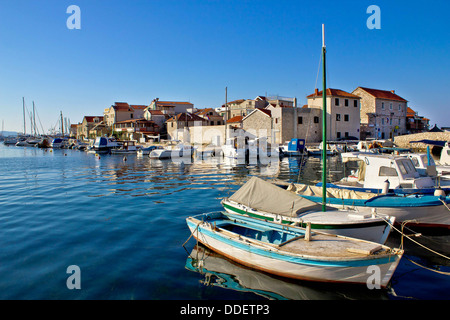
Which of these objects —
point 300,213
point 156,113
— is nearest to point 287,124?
point 156,113

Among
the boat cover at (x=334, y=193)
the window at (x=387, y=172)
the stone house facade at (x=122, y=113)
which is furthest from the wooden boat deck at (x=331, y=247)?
the stone house facade at (x=122, y=113)

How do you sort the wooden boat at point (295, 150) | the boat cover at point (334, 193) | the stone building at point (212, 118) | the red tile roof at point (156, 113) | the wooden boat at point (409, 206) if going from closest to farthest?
1. the wooden boat at point (409, 206)
2. the boat cover at point (334, 193)
3. the wooden boat at point (295, 150)
4. the stone building at point (212, 118)
5. the red tile roof at point (156, 113)

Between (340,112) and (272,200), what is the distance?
55.7 m

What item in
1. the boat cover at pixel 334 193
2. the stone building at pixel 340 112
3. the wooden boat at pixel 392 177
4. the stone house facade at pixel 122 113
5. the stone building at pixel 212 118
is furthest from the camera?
the stone house facade at pixel 122 113

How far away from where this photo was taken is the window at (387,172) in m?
14.7

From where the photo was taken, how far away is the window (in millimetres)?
14719

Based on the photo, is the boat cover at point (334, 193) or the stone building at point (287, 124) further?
the stone building at point (287, 124)

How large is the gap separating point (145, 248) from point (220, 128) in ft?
187

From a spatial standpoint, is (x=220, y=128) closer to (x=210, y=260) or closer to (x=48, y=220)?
(x=48, y=220)

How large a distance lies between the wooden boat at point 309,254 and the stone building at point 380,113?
210 ft

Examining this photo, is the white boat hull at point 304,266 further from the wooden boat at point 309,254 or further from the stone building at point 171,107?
the stone building at point 171,107

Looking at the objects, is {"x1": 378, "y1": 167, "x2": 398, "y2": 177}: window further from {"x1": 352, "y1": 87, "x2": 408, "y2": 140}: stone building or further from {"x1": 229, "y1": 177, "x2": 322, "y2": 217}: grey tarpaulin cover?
{"x1": 352, "y1": 87, "x2": 408, "y2": 140}: stone building

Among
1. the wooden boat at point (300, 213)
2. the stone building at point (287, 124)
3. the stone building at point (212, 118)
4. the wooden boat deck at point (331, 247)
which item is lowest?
the wooden boat deck at point (331, 247)
